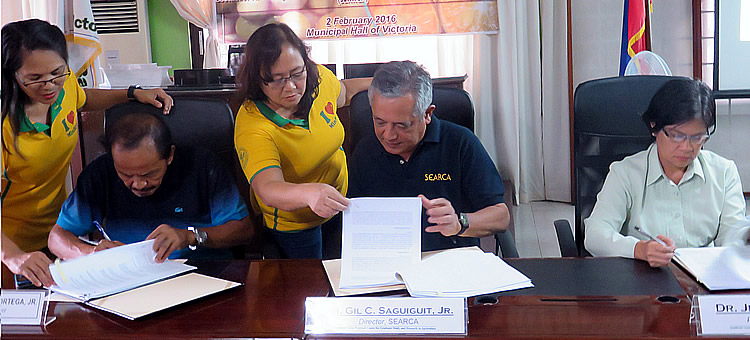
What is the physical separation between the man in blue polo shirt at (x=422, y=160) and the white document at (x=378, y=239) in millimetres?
334

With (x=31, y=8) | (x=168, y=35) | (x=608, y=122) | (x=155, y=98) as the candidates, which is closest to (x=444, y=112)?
A: (x=608, y=122)

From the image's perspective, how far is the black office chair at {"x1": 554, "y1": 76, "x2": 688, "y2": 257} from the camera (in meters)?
1.73

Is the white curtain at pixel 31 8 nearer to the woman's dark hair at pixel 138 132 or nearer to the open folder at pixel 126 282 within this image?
the woman's dark hair at pixel 138 132

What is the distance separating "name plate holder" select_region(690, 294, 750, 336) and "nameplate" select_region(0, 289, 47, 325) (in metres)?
1.15

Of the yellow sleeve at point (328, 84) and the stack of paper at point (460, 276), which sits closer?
the stack of paper at point (460, 276)

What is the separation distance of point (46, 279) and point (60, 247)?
0.34 meters

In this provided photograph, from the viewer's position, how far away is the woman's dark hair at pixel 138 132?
1.75 m

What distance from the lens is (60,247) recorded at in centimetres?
172

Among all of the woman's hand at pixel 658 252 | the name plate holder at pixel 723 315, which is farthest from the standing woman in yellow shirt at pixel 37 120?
the name plate holder at pixel 723 315

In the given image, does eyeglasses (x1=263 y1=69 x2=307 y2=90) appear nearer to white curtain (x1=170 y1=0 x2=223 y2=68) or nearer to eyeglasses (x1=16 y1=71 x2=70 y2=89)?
eyeglasses (x1=16 y1=71 x2=70 y2=89)

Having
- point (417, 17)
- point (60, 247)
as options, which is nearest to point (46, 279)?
point (60, 247)

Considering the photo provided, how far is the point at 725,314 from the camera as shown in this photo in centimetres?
104

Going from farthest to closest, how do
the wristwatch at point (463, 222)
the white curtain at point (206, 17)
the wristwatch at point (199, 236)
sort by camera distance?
the white curtain at point (206, 17) → the wristwatch at point (199, 236) → the wristwatch at point (463, 222)

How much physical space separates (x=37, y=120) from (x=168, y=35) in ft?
10.0
